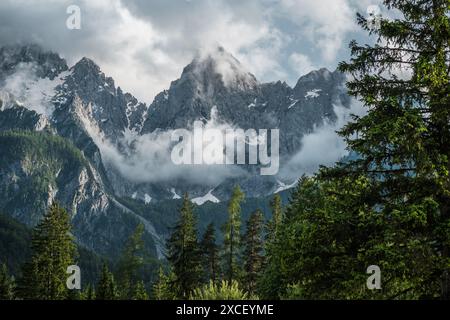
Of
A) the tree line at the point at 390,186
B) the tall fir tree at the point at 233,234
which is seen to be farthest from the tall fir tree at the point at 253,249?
the tree line at the point at 390,186

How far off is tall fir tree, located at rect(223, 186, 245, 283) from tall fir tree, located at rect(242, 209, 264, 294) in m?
1.80

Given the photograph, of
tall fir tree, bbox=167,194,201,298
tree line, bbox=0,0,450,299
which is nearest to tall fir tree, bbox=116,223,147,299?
tall fir tree, bbox=167,194,201,298

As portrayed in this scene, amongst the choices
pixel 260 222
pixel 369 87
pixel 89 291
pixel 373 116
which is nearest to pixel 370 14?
pixel 369 87

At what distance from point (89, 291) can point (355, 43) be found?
5480cm

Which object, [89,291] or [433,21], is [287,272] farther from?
[89,291]

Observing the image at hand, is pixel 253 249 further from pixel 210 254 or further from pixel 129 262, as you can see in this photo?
pixel 129 262

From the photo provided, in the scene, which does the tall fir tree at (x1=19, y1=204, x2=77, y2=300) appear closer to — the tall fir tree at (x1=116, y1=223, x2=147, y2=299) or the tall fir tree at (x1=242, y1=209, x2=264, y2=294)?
the tall fir tree at (x1=242, y1=209, x2=264, y2=294)

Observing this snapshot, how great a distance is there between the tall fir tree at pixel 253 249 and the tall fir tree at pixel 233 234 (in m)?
1.80

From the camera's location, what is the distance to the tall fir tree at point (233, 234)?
152 ft

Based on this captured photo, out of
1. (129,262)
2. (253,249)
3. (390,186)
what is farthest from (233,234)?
(390,186)

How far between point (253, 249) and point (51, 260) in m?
19.2

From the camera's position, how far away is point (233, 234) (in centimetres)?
4722
